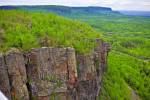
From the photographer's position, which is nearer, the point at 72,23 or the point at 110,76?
the point at 72,23

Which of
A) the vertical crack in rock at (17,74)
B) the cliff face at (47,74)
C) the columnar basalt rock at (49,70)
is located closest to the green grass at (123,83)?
the cliff face at (47,74)

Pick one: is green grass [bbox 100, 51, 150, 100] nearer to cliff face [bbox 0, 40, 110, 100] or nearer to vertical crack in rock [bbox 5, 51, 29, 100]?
cliff face [bbox 0, 40, 110, 100]

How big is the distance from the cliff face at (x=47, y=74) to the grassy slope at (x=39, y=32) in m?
1.25

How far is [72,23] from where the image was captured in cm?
3944

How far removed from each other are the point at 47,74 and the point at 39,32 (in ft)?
16.6

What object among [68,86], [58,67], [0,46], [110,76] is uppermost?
[0,46]

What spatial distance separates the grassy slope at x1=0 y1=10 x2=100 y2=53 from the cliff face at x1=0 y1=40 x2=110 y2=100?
125cm

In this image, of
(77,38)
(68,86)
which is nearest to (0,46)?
(68,86)

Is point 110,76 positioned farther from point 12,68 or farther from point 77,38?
point 12,68

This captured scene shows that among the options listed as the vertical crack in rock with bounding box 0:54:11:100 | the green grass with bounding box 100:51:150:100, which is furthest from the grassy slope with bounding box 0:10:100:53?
the green grass with bounding box 100:51:150:100

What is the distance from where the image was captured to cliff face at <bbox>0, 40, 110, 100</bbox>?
26.9m

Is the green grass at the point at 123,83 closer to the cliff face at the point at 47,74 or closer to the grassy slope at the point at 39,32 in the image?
the cliff face at the point at 47,74

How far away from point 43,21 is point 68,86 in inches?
381

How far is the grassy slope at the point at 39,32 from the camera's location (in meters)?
29.7
